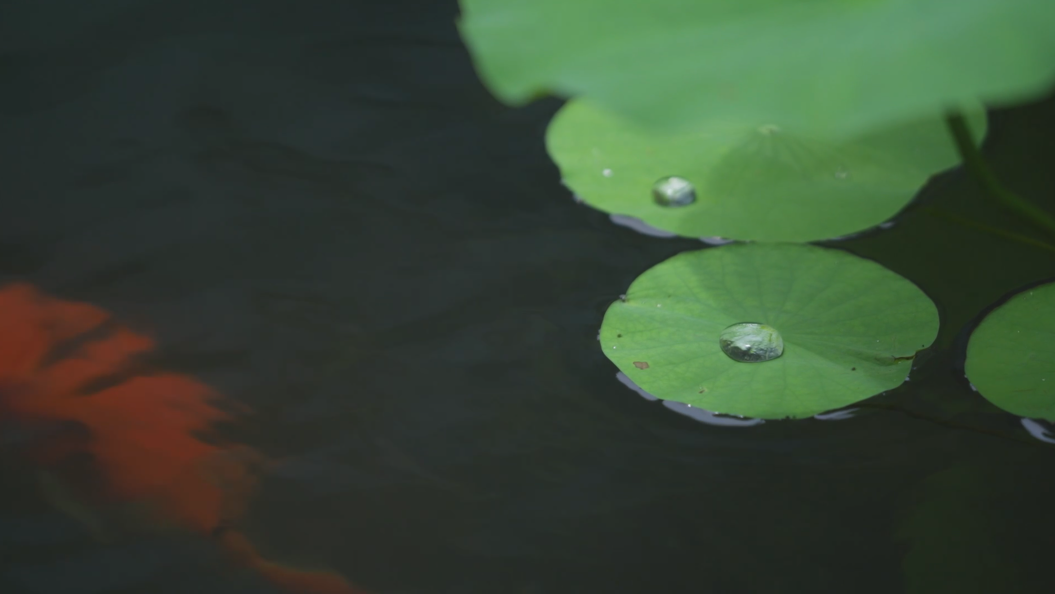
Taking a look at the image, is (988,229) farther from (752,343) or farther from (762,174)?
(752,343)

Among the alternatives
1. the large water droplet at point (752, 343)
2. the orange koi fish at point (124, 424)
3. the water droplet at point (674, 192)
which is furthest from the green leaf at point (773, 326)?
the orange koi fish at point (124, 424)

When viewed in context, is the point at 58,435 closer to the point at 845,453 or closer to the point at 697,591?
the point at 697,591

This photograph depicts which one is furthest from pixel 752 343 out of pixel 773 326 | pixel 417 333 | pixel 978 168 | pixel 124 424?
pixel 124 424

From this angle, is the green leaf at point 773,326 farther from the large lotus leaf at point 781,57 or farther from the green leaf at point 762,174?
the large lotus leaf at point 781,57

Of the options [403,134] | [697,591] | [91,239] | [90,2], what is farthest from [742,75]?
[90,2]

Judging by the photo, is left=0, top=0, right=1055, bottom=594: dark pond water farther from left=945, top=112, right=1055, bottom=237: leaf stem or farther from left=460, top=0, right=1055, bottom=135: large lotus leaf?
left=460, top=0, right=1055, bottom=135: large lotus leaf

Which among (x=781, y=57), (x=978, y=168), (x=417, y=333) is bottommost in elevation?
(x=417, y=333)

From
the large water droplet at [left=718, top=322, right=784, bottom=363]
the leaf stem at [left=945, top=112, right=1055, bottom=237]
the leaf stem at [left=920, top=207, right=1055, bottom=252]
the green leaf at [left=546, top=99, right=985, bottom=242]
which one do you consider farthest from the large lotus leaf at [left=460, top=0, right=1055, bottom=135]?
the leaf stem at [left=920, top=207, right=1055, bottom=252]

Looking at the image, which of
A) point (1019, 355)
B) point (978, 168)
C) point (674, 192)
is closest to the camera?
point (978, 168)
